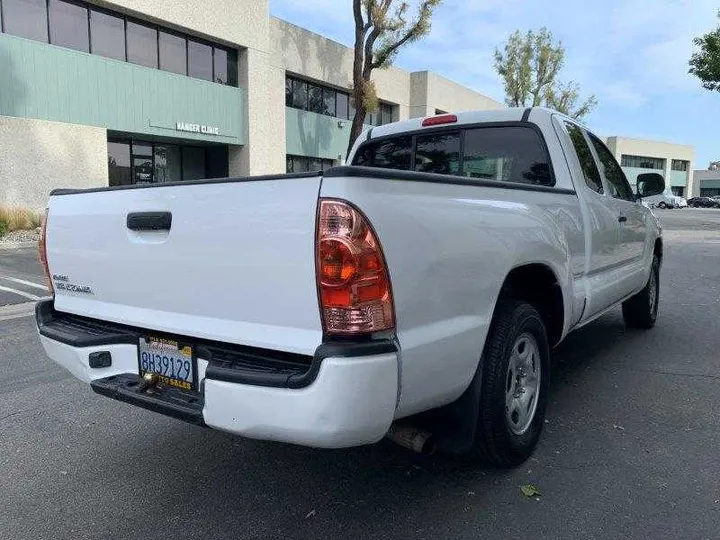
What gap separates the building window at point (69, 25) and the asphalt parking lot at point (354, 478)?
16.0m

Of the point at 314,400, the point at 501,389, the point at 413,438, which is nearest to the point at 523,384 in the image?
the point at 501,389

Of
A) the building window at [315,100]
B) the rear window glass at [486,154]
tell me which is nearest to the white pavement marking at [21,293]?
the rear window glass at [486,154]

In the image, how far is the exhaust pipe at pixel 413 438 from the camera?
2.58m

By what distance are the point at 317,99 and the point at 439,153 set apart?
25.1 m

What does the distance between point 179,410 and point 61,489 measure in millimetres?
1095

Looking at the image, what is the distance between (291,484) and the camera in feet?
9.73

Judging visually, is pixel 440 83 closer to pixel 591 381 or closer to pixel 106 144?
pixel 106 144

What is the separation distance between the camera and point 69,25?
1736 cm

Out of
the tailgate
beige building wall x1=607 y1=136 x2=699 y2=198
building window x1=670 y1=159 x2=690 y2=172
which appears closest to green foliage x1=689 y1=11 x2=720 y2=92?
the tailgate

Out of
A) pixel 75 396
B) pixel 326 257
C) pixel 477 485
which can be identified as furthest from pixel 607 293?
pixel 75 396

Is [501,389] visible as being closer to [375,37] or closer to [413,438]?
[413,438]

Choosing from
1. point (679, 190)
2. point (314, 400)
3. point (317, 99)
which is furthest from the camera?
point (679, 190)

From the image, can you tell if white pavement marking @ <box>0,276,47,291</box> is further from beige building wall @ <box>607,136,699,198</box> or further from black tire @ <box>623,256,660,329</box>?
beige building wall @ <box>607,136,699,198</box>

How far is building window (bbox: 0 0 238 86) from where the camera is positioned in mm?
16312
